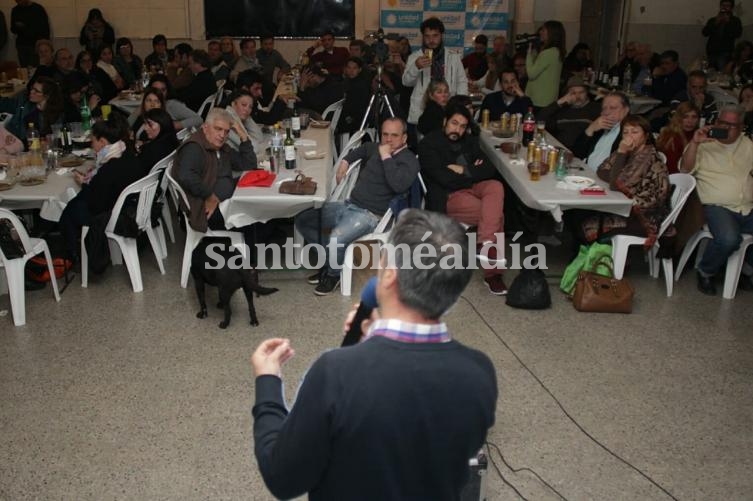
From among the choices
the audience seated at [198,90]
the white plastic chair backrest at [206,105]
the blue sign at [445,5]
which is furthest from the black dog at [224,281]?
the blue sign at [445,5]

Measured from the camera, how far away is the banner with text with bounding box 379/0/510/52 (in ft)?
36.2

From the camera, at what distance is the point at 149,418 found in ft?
10.9

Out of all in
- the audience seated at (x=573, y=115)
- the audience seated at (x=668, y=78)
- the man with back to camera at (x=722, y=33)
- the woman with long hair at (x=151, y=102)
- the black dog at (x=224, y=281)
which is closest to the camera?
the black dog at (x=224, y=281)

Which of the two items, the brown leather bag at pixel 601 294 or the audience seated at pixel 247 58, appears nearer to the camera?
the brown leather bag at pixel 601 294

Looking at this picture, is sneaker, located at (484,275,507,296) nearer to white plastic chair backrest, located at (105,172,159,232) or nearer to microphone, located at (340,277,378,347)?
white plastic chair backrest, located at (105,172,159,232)

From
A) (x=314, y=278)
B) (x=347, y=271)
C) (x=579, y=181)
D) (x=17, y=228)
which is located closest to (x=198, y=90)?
(x=314, y=278)

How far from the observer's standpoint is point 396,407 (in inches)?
54.4

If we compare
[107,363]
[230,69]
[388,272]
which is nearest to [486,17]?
[230,69]

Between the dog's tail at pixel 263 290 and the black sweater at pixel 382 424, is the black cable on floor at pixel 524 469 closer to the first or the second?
the black sweater at pixel 382 424

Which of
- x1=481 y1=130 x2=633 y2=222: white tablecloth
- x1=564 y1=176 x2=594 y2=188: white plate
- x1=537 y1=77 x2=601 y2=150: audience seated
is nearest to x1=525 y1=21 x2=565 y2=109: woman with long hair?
x1=537 y1=77 x2=601 y2=150: audience seated

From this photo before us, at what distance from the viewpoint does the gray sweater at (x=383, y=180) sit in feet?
15.1

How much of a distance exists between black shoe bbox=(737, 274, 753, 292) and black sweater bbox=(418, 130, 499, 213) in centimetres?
181

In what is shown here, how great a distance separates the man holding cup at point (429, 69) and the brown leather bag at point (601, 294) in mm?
2541

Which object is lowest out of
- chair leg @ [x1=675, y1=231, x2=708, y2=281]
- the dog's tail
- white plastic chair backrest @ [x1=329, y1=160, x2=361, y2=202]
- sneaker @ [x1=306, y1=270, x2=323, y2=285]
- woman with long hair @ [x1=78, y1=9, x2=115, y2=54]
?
sneaker @ [x1=306, y1=270, x2=323, y2=285]
